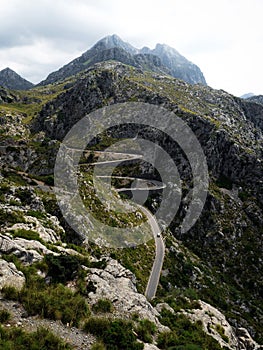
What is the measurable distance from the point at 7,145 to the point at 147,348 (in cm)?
12618

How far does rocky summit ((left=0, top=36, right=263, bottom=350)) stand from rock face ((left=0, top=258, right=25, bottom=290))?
0.09m

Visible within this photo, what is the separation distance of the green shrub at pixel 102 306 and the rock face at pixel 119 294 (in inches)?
22.1

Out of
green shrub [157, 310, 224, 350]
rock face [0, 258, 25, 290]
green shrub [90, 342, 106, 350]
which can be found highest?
rock face [0, 258, 25, 290]

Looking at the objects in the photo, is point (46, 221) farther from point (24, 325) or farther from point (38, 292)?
point (24, 325)

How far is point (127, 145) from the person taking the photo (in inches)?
5576

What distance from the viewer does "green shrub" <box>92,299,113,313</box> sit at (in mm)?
19672

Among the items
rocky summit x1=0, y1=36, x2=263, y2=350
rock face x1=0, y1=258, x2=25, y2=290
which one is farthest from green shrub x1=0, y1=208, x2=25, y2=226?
rock face x1=0, y1=258, x2=25, y2=290

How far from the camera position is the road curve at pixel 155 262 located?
183 feet

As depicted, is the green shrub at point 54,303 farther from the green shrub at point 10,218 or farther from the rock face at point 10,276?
the green shrub at point 10,218

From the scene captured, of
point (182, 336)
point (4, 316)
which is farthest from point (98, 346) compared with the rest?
point (182, 336)

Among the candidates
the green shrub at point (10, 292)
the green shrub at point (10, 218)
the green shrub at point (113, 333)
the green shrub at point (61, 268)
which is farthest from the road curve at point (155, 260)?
the green shrub at point (10, 292)

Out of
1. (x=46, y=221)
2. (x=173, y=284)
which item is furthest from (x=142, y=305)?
(x=173, y=284)

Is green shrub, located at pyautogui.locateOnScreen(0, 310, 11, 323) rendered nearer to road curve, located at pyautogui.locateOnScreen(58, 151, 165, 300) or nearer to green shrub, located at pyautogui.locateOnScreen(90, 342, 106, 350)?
green shrub, located at pyautogui.locateOnScreen(90, 342, 106, 350)

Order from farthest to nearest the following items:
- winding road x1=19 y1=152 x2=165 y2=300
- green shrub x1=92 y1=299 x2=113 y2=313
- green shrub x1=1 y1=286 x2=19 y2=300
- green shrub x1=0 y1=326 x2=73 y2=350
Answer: winding road x1=19 y1=152 x2=165 y2=300 < green shrub x1=92 y1=299 x2=113 y2=313 < green shrub x1=1 y1=286 x2=19 y2=300 < green shrub x1=0 y1=326 x2=73 y2=350
